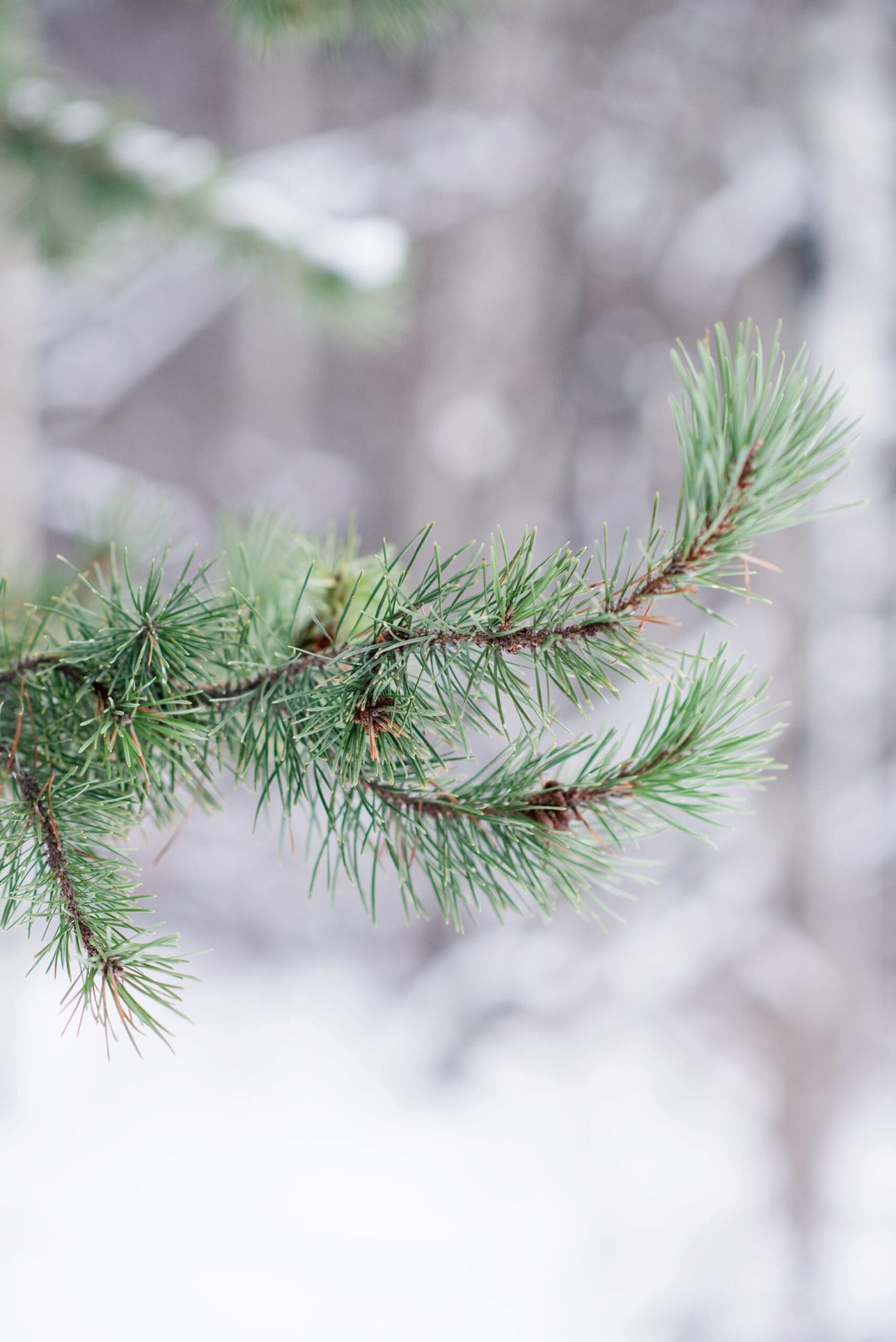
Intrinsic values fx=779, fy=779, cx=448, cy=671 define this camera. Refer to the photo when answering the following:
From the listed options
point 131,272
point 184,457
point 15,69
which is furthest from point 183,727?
point 131,272

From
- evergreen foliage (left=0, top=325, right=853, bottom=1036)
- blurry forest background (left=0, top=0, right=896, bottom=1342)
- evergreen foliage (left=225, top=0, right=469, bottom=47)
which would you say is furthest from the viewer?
blurry forest background (left=0, top=0, right=896, bottom=1342)

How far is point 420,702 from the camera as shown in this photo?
208 mm

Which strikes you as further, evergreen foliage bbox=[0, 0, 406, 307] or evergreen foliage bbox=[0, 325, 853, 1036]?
evergreen foliage bbox=[0, 0, 406, 307]

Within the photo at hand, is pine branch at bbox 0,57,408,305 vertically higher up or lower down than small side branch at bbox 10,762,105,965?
higher up

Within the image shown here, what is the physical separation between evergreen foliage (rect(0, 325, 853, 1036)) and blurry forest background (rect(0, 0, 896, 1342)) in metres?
0.77

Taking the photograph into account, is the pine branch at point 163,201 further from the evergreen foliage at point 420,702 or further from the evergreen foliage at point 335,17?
the evergreen foliage at point 420,702

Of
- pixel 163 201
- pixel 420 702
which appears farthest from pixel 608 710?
pixel 420 702

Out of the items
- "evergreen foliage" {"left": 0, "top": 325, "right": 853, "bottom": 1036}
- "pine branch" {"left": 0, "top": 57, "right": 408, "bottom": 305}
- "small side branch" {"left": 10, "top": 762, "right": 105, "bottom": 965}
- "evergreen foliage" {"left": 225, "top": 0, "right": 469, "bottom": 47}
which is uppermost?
"pine branch" {"left": 0, "top": 57, "right": 408, "bottom": 305}

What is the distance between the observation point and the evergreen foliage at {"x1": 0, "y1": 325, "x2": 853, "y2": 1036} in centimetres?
18

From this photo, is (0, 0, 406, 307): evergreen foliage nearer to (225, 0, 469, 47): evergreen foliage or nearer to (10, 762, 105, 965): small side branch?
(225, 0, 469, 47): evergreen foliage

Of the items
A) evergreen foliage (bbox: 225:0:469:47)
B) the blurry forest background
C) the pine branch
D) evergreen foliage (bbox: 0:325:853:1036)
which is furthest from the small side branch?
the blurry forest background

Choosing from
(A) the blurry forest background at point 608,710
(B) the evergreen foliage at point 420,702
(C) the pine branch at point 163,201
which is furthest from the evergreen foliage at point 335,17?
(A) the blurry forest background at point 608,710

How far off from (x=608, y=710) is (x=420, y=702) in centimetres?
82

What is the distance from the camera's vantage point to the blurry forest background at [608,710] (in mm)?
935
